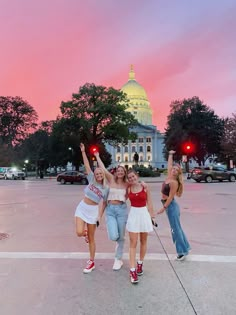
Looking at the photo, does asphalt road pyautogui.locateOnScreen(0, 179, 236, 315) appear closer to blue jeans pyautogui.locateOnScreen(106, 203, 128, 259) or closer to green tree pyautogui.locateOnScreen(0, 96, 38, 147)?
blue jeans pyautogui.locateOnScreen(106, 203, 128, 259)

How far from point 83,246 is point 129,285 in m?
2.47

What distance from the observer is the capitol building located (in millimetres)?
144250

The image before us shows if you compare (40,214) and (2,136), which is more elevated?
(2,136)

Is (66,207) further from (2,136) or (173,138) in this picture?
(2,136)

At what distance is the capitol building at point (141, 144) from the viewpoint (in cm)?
14425

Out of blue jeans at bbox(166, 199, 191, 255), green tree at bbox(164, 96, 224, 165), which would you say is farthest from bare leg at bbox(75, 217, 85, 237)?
green tree at bbox(164, 96, 224, 165)

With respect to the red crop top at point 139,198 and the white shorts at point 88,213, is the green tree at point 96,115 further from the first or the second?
the red crop top at point 139,198

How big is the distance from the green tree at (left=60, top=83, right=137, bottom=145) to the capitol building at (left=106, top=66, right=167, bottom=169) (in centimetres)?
8445

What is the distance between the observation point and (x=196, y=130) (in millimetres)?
68062

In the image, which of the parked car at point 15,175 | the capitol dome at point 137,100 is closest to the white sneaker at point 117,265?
the parked car at point 15,175

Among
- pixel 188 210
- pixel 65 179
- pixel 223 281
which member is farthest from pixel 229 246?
pixel 65 179

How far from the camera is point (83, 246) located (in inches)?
270

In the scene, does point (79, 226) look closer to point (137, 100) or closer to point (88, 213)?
point (88, 213)

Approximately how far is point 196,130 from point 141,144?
3076 inches
